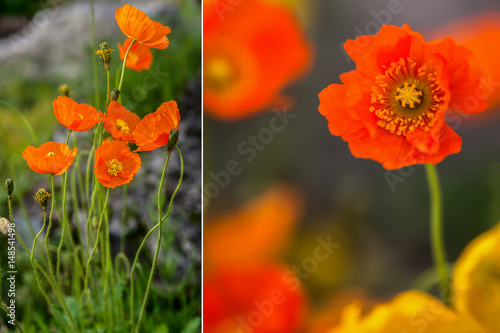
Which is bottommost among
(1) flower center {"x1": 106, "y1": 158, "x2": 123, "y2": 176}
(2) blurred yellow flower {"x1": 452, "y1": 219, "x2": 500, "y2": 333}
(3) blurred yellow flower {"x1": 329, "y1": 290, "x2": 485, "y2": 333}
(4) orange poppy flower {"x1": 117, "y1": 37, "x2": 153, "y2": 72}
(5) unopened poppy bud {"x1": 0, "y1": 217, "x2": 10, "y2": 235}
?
(3) blurred yellow flower {"x1": 329, "y1": 290, "x2": 485, "y2": 333}

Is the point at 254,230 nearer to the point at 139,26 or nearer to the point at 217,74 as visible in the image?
the point at 217,74

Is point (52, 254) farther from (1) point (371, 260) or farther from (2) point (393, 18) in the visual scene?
(2) point (393, 18)

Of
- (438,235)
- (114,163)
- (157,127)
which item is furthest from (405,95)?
(114,163)

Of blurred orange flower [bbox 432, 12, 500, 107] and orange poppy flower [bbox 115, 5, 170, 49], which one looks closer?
blurred orange flower [bbox 432, 12, 500, 107]

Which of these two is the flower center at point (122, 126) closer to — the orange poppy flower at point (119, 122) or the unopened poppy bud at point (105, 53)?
the orange poppy flower at point (119, 122)

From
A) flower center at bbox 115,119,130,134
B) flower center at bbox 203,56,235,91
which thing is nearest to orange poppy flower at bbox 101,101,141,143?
flower center at bbox 115,119,130,134

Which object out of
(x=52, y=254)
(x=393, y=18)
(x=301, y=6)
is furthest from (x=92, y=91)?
(x=393, y=18)

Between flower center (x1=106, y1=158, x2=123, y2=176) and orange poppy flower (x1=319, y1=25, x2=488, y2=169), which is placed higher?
orange poppy flower (x1=319, y1=25, x2=488, y2=169)

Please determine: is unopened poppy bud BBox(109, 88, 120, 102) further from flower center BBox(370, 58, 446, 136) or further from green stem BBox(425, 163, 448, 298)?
green stem BBox(425, 163, 448, 298)
